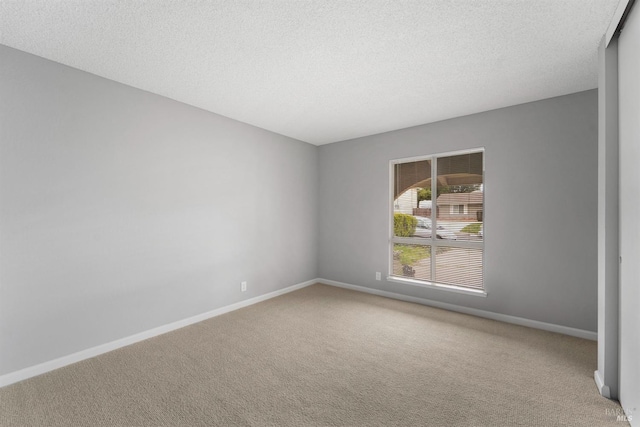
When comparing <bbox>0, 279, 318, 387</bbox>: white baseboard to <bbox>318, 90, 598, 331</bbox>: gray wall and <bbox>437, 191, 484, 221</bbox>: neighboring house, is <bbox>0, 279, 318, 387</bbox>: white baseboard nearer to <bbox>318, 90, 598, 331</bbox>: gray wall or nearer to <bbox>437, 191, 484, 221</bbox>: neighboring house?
<bbox>318, 90, 598, 331</bbox>: gray wall

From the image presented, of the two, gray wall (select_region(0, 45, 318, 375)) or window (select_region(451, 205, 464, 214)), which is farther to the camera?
window (select_region(451, 205, 464, 214))

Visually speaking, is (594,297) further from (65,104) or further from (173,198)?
(65,104)

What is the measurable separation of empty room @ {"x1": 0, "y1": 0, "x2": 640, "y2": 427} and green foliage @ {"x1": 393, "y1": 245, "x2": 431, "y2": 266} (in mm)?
30

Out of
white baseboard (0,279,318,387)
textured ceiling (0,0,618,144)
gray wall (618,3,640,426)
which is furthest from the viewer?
white baseboard (0,279,318,387)

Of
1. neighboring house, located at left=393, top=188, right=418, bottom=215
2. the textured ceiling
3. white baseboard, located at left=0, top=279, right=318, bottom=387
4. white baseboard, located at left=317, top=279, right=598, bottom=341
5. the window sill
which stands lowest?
white baseboard, located at left=0, top=279, right=318, bottom=387

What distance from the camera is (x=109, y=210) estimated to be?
2.71 metres

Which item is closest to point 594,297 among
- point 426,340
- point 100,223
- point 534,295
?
point 534,295

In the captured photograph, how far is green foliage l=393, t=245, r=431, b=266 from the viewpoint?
4137mm

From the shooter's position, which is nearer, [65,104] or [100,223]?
[65,104]

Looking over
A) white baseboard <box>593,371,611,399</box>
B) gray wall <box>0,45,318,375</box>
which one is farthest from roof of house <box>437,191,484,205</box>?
gray wall <box>0,45,318,375</box>

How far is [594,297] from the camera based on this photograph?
290 centimetres

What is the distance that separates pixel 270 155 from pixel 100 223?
7.80 ft

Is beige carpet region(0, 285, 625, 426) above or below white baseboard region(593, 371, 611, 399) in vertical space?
below

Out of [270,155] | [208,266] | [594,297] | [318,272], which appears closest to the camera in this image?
[594,297]
